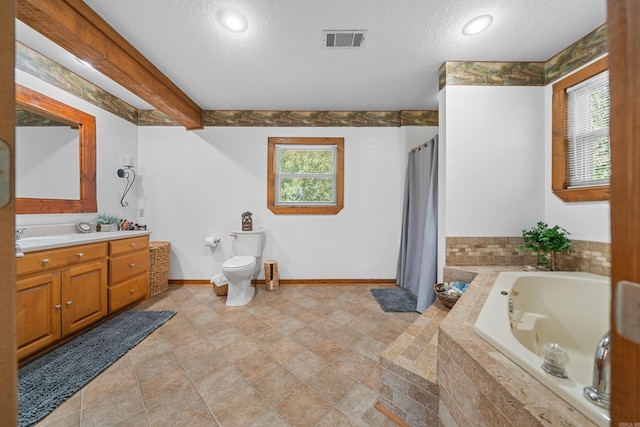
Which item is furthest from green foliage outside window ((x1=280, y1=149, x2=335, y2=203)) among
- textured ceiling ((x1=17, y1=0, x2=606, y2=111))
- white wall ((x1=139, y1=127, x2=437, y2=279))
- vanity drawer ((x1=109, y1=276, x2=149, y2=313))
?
vanity drawer ((x1=109, y1=276, x2=149, y2=313))

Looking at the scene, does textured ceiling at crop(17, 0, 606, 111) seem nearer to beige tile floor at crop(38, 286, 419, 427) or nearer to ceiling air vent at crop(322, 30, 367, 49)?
ceiling air vent at crop(322, 30, 367, 49)

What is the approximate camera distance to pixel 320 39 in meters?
1.75

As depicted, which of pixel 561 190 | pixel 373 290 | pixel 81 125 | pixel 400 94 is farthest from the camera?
pixel 373 290

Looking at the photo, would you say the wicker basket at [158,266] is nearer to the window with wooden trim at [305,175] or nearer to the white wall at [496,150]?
the window with wooden trim at [305,175]

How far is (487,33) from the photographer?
1698mm

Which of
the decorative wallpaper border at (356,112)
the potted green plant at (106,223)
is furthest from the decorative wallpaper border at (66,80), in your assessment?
the potted green plant at (106,223)

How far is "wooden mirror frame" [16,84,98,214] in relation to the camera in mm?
1912

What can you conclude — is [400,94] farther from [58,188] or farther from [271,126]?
[58,188]

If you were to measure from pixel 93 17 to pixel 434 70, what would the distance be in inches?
103

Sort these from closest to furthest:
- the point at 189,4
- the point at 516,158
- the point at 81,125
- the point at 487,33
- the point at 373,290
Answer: the point at 189,4 → the point at 487,33 → the point at 516,158 → the point at 81,125 → the point at 373,290

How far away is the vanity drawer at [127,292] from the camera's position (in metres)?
2.12

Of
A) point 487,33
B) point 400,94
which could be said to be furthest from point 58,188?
point 487,33

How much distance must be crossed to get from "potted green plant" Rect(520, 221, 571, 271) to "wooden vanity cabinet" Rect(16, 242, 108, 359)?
350 centimetres

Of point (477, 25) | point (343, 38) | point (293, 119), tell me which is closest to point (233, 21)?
point (343, 38)
